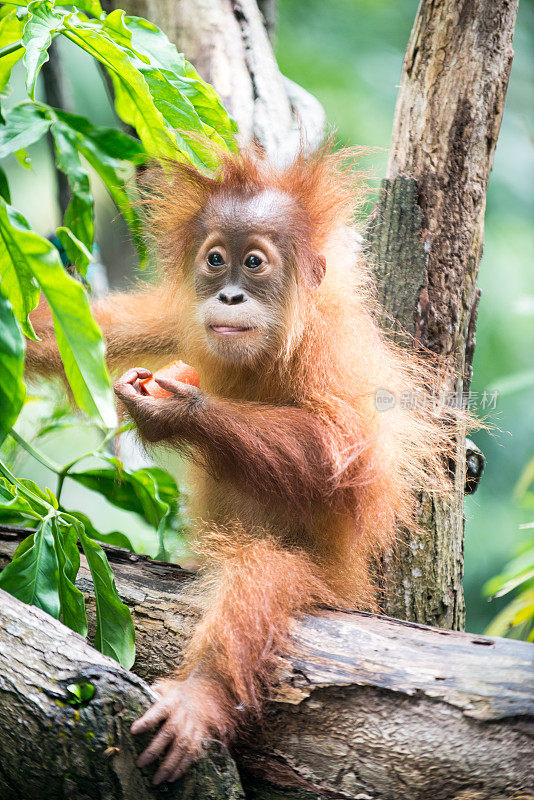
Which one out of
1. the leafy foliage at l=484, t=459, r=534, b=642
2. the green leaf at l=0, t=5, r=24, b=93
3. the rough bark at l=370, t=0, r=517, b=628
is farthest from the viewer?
the leafy foliage at l=484, t=459, r=534, b=642

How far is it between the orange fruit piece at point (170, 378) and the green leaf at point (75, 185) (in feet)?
1.82

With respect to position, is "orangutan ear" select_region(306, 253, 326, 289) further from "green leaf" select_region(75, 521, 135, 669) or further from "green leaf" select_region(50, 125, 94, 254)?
"green leaf" select_region(75, 521, 135, 669)

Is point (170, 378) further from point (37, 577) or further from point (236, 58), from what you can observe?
point (236, 58)

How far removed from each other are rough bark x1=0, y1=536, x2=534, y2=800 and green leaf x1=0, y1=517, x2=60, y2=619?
15 cm

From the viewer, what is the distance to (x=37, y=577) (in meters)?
1.98

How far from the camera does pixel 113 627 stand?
2.05m

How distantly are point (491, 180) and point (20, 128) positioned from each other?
595 centimetres

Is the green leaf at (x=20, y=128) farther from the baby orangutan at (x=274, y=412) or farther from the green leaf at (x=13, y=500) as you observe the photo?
the green leaf at (x=13, y=500)

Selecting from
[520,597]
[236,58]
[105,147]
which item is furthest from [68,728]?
[236,58]

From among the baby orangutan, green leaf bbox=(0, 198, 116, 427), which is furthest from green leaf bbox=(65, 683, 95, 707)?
green leaf bbox=(0, 198, 116, 427)

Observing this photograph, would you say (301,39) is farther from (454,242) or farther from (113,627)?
(113,627)

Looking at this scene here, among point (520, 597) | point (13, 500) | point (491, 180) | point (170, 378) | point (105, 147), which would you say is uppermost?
point (491, 180)

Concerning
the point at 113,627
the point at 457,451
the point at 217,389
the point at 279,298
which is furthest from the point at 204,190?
the point at 113,627

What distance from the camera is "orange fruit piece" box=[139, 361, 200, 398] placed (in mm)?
2420
